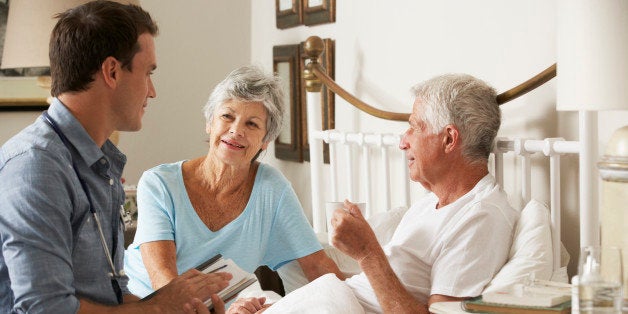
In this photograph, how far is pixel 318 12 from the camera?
11.4 ft

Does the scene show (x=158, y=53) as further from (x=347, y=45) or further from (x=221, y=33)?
(x=347, y=45)

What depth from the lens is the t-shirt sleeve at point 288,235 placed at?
275cm

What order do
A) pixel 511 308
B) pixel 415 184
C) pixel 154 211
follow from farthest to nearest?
1. pixel 415 184
2. pixel 154 211
3. pixel 511 308

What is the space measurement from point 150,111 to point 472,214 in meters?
2.38

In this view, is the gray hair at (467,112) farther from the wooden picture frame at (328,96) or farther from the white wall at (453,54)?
the wooden picture frame at (328,96)

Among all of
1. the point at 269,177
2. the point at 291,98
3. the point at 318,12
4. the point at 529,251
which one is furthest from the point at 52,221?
the point at 291,98

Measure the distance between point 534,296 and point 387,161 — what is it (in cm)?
117

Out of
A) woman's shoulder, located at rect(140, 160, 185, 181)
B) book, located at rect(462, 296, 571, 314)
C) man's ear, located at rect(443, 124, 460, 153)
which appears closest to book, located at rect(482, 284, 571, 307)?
book, located at rect(462, 296, 571, 314)

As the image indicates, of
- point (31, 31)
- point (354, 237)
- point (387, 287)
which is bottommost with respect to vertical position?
point (387, 287)

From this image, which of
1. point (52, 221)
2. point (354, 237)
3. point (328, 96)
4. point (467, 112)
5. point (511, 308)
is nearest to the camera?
point (52, 221)

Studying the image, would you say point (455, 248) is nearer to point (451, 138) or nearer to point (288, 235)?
point (451, 138)

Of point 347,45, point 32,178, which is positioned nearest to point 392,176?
point 347,45

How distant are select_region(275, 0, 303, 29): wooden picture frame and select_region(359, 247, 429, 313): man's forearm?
1.66m

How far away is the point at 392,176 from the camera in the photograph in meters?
3.04
